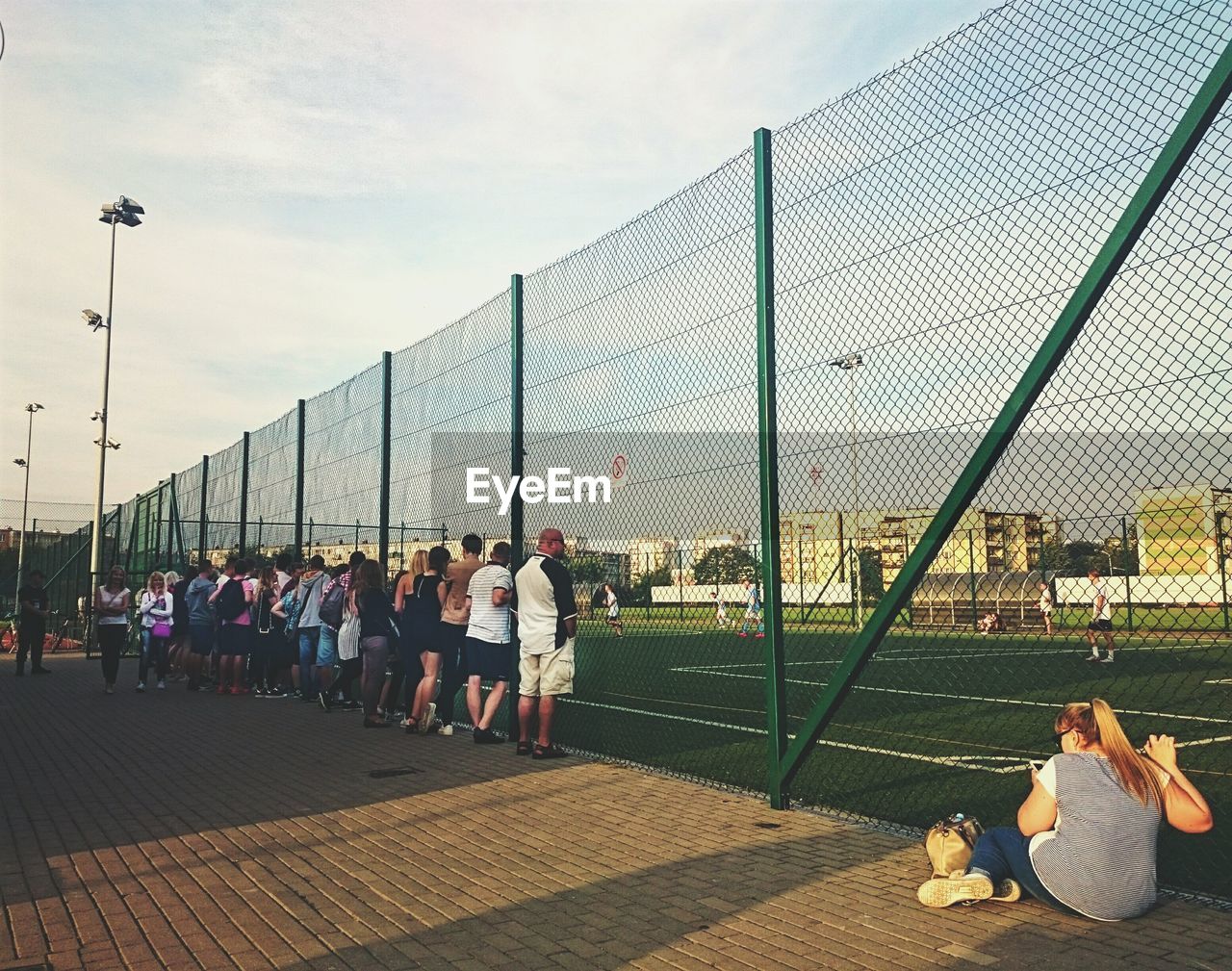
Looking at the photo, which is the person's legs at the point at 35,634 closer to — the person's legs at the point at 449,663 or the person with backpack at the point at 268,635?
the person with backpack at the point at 268,635

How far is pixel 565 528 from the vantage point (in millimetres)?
9523

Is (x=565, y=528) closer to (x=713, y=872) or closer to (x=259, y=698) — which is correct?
(x=713, y=872)

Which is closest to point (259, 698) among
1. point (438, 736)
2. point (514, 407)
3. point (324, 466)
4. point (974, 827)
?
point (324, 466)

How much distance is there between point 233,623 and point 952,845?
12.2 meters

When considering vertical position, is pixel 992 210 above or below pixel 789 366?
above

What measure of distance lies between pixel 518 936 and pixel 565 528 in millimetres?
5338

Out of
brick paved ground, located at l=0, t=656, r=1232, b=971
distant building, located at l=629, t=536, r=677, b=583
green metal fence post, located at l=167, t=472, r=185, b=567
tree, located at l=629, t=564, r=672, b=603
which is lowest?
brick paved ground, located at l=0, t=656, r=1232, b=971

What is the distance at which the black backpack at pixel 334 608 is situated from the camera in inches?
506

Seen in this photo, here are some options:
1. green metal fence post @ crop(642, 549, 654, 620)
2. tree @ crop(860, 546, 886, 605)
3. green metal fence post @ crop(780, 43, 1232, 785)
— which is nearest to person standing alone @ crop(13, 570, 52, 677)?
green metal fence post @ crop(642, 549, 654, 620)

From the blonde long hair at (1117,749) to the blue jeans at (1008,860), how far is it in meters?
0.52

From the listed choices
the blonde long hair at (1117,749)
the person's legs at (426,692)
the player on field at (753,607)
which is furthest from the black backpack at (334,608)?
the blonde long hair at (1117,749)

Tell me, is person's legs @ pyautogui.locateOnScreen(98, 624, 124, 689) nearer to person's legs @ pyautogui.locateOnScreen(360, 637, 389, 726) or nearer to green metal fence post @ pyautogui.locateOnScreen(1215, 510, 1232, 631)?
person's legs @ pyautogui.locateOnScreen(360, 637, 389, 726)

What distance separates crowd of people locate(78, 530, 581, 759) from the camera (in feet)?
28.9

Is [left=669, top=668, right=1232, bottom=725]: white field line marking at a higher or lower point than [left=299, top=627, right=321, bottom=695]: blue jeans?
lower
